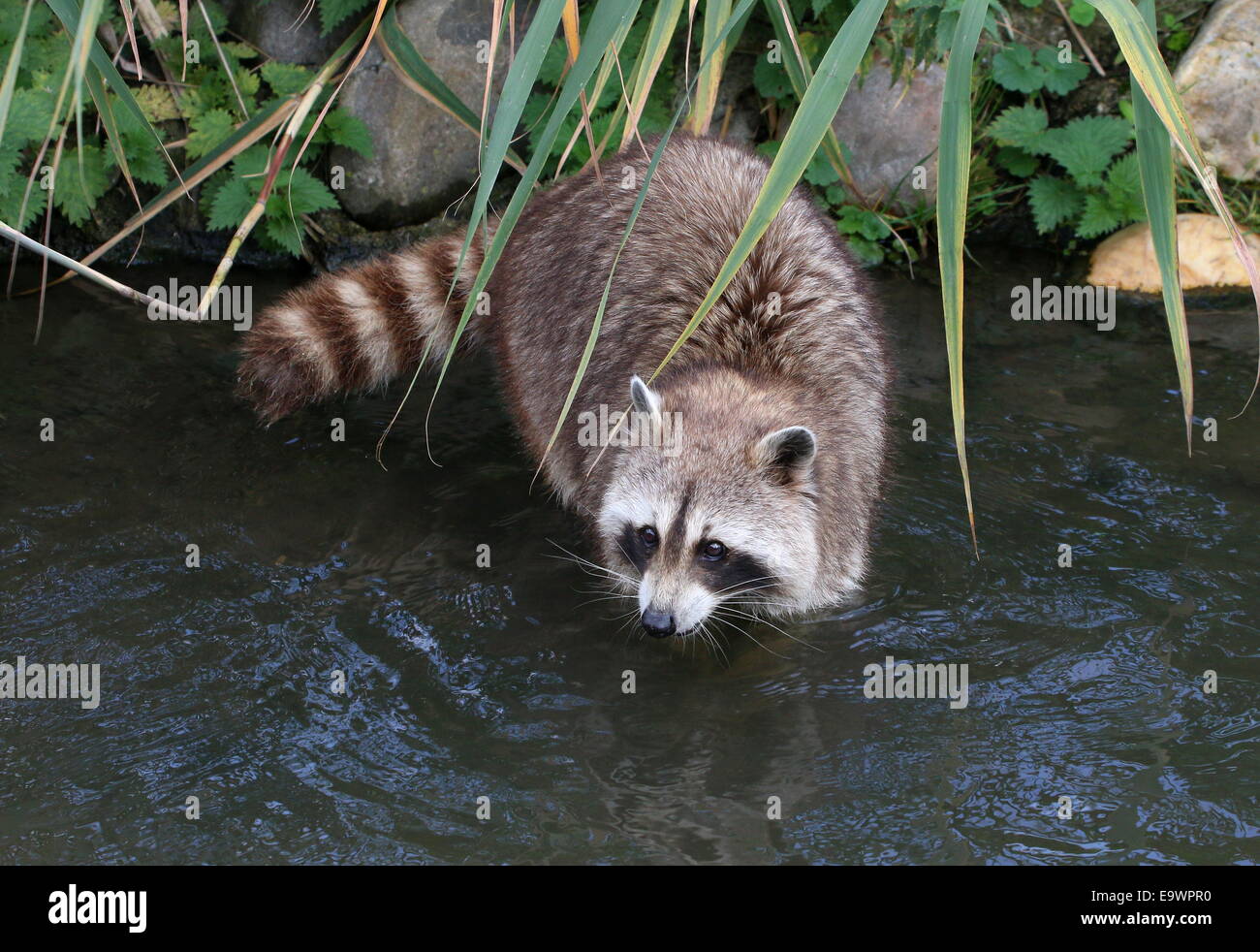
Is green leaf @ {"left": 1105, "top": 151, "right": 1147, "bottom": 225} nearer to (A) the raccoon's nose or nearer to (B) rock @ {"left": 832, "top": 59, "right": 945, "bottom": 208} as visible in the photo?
(B) rock @ {"left": 832, "top": 59, "right": 945, "bottom": 208}

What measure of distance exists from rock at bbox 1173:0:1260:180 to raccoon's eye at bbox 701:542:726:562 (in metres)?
4.28

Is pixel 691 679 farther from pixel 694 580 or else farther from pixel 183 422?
pixel 183 422

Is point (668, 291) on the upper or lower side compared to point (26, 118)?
lower

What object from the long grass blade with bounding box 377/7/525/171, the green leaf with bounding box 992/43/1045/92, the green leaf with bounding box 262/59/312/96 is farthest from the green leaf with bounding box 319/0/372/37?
the green leaf with bounding box 992/43/1045/92

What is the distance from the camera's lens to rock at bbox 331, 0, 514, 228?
22.1 feet

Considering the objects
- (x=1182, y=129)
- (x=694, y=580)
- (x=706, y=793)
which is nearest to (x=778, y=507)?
(x=694, y=580)

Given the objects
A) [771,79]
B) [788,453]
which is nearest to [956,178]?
[788,453]

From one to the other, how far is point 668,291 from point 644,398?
2.53ft

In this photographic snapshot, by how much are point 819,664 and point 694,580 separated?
2.04 feet

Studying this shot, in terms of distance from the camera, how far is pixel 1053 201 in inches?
264

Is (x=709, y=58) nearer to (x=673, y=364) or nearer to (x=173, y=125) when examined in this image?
(x=673, y=364)

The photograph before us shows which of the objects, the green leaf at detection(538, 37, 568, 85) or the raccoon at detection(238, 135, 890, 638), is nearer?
the raccoon at detection(238, 135, 890, 638)

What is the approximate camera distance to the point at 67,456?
200 inches

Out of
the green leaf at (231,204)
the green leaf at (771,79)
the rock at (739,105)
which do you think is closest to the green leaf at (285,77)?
the green leaf at (231,204)
